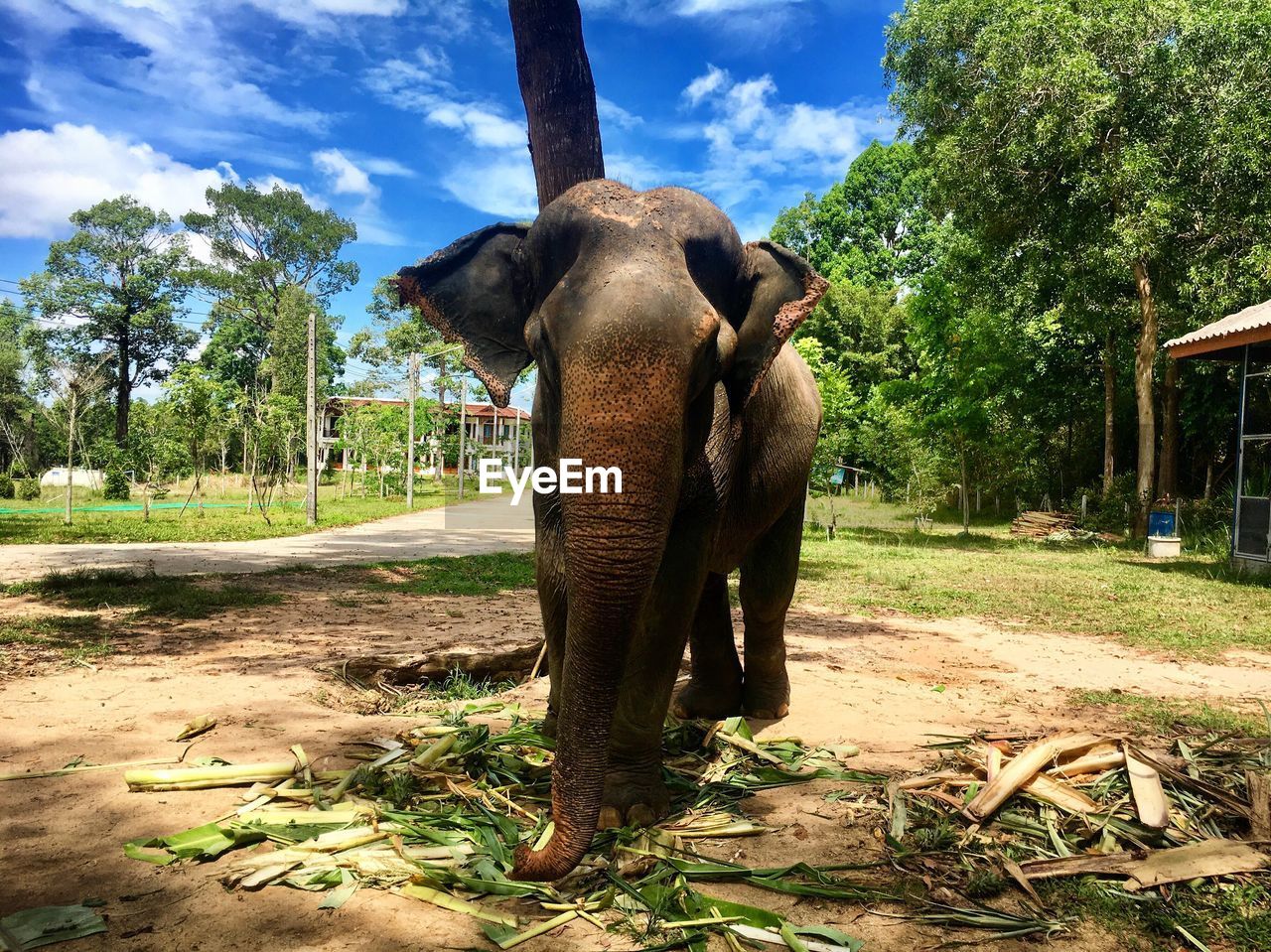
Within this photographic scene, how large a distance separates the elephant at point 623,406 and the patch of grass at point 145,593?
22.7 feet

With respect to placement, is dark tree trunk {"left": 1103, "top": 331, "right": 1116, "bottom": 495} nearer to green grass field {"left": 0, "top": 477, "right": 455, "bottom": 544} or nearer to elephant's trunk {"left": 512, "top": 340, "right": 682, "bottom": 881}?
green grass field {"left": 0, "top": 477, "right": 455, "bottom": 544}

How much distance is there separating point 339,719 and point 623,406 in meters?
3.43

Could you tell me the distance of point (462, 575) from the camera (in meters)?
13.5

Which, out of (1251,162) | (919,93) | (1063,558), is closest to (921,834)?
(1063,558)

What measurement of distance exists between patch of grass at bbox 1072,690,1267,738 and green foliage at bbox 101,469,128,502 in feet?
123

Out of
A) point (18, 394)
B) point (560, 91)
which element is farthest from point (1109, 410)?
point (18, 394)

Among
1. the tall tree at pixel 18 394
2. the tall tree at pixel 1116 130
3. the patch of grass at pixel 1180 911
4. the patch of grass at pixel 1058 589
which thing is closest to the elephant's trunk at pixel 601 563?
the patch of grass at pixel 1180 911

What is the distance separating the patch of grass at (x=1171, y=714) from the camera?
5.59m

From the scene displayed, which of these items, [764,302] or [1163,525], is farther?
[1163,525]

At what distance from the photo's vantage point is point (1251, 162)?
1656 centimetres

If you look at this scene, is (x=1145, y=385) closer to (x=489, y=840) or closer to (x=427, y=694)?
(x=427, y=694)

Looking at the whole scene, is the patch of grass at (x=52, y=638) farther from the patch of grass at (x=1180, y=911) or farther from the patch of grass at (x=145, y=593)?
the patch of grass at (x=1180, y=911)

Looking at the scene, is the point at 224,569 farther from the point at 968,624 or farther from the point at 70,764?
the point at 968,624

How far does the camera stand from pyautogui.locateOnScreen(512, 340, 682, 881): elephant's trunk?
8.87ft
